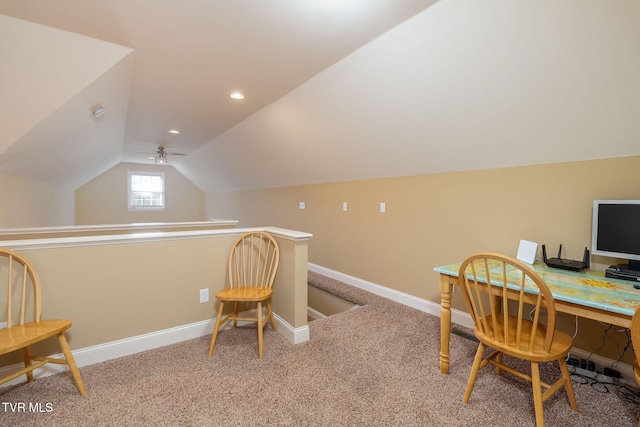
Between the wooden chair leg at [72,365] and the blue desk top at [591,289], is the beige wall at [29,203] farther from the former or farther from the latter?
the blue desk top at [591,289]

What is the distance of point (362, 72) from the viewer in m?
2.45

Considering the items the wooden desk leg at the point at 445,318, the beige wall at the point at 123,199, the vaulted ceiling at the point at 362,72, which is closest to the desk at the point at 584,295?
the wooden desk leg at the point at 445,318

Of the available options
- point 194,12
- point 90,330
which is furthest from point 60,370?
point 194,12

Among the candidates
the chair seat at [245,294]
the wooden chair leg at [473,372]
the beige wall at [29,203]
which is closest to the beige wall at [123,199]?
the beige wall at [29,203]

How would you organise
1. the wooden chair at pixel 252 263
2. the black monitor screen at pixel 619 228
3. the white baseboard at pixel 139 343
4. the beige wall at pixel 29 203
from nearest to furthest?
1. the black monitor screen at pixel 619 228
2. the white baseboard at pixel 139 343
3. the wooden chair at pixel 252 263
4. the beige wall at pixel 29 203

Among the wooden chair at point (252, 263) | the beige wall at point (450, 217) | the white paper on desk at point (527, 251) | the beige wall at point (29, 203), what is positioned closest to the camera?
the beige wall at point (450, 217)

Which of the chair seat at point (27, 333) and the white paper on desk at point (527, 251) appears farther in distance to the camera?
the white paper on desk at point (527, 251)

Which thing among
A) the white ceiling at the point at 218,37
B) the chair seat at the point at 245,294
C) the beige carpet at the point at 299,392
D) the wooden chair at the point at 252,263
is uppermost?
the white ceiling at the point at 218,37

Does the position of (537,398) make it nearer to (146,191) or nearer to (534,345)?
(534,345)

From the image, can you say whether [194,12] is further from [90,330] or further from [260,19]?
[90,330]

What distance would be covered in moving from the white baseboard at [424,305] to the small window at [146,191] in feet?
19.7

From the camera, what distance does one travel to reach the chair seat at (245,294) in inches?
83.5

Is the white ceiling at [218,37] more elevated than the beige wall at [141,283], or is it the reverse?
the white ceiling at [218,37]

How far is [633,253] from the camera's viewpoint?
1765 mm
